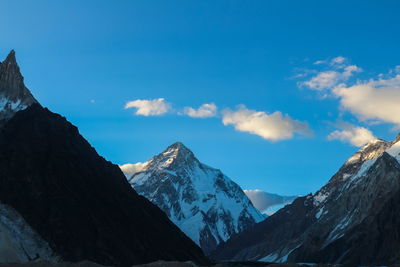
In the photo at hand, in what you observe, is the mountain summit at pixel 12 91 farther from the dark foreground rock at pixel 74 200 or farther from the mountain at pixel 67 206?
the dark foreground rock at pixel 74 200

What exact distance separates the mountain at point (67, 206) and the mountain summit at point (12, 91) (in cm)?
94

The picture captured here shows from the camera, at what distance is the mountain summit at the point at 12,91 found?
580 ft

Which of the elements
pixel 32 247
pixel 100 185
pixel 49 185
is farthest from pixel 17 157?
pixel 32 247

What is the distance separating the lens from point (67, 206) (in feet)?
466

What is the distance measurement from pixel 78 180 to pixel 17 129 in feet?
72.0

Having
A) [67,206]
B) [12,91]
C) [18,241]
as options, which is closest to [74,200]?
[67,206]

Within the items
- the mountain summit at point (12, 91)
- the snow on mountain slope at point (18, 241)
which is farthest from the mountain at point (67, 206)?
the mountain summit at point (12, 91)

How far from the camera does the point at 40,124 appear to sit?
170000 mm

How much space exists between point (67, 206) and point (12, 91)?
2195 inches

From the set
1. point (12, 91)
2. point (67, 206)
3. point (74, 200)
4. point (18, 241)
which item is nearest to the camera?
point (18, 241)

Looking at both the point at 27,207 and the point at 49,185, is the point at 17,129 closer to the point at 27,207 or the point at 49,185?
the point at 49,185

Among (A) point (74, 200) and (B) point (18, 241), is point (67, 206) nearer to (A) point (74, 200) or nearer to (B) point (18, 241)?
(A) point (74, 200)

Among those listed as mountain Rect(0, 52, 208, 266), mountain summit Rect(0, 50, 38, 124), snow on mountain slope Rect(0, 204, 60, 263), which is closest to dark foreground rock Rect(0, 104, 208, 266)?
mountain Rect(0, 52, 208, 266)

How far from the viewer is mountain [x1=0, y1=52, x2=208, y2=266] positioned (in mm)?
124938
